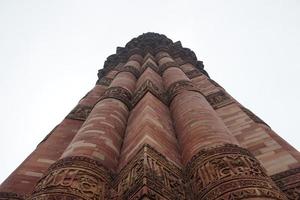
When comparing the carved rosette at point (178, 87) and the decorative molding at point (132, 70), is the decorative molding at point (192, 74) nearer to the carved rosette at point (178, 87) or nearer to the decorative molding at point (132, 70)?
the decorative molding at point (132, 70)

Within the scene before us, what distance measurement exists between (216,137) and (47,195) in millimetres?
2559

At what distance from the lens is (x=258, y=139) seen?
6438 mm

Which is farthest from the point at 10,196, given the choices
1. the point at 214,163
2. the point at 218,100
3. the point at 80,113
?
the point at 218,100

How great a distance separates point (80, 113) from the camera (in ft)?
31.5

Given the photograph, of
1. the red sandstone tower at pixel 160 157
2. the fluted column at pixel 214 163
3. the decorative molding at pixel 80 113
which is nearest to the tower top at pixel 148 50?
the decorative molding at pixel 80 113

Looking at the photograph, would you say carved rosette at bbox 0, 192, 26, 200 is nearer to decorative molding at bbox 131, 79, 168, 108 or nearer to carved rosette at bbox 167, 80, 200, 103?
decorative molding at bbox 131, 79, 168, 108

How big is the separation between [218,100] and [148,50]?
28.4 feet

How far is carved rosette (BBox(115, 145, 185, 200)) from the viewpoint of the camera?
12.1 ft

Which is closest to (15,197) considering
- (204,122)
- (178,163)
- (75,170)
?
(75,170)

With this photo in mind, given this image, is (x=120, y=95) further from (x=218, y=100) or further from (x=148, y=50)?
(x=148, y=50)

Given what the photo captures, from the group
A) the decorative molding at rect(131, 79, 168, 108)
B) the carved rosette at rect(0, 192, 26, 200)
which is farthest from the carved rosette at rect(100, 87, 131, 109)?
the carved rosette at rect(0, 192, 26, 200)

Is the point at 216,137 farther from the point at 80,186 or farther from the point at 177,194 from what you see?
the point at 80,186

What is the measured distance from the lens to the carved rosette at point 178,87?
8.24m

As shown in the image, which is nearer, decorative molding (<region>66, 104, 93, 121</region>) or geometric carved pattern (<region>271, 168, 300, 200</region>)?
geometric carved pattern (<region>271, 168, 300, 200</region>)
